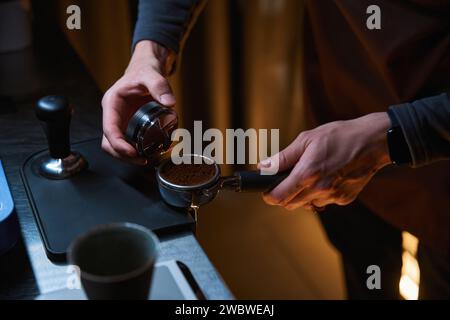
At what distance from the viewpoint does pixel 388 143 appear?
111cm

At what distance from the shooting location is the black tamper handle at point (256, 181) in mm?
949

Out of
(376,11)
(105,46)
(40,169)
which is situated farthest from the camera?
(105,46)

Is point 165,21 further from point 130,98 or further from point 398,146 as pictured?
point 398,146

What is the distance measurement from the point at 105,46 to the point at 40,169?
1230 millimetres

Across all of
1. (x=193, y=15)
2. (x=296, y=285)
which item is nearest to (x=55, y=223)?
(x=193, y=15)

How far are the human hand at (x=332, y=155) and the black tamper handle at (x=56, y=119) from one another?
14.3 inches

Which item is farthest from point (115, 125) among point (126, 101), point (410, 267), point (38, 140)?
point (410, 267)

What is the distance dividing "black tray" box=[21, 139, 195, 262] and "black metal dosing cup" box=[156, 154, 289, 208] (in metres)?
0.02

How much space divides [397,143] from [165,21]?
636 millimetres

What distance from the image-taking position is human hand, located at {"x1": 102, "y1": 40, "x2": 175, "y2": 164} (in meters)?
1.02

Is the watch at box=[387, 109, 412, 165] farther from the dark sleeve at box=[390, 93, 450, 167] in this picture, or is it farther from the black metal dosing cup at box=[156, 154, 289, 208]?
the black metal dosing cup at box=[156, 154, 289, 208]

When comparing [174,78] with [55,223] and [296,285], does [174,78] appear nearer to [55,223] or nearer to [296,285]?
[296,285]

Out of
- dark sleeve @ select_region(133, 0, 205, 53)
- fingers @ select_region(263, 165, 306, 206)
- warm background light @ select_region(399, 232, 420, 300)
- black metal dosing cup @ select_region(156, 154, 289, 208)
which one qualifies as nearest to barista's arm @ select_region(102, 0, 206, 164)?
dark sleeve @ select_region(133, 0, 205, 53)
